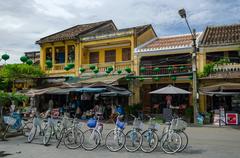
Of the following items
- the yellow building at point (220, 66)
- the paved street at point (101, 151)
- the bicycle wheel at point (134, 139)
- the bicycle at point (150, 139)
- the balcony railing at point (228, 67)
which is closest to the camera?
the paved street at point (101, 151)

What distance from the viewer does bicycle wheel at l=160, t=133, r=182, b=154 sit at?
1076cm

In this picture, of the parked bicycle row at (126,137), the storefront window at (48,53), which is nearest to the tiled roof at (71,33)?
the storefront window at (48,53)

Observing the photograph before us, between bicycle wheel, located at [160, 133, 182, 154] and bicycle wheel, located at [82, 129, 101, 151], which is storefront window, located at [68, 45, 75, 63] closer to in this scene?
bicycle wheel, located at [82, 129, 101, 151]

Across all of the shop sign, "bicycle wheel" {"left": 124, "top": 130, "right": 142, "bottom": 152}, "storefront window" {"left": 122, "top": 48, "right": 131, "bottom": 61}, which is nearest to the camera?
"bicycle wheel" {"left": 124, "top": 130, "right": 142, "bottom": 152}

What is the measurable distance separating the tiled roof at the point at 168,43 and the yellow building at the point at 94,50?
2.41 ft

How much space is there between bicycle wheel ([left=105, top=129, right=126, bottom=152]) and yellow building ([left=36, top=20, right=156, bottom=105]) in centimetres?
1473

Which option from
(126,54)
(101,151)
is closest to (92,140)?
(101,151)

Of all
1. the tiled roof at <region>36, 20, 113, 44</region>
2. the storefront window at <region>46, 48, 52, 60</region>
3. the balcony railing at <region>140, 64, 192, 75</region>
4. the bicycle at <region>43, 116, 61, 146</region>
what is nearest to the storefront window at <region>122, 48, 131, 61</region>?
the balcony railing at <region>140, 64, 192, 75</region>

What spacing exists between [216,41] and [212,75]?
2.49 m

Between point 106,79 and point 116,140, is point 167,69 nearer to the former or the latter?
point 106,79

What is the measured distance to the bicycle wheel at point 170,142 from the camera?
10756 millimetres

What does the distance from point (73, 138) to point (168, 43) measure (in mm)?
17316

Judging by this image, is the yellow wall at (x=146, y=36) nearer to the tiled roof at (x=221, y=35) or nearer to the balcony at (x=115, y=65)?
the balcony at (x=115, y=65)

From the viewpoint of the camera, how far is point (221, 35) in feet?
83.5
